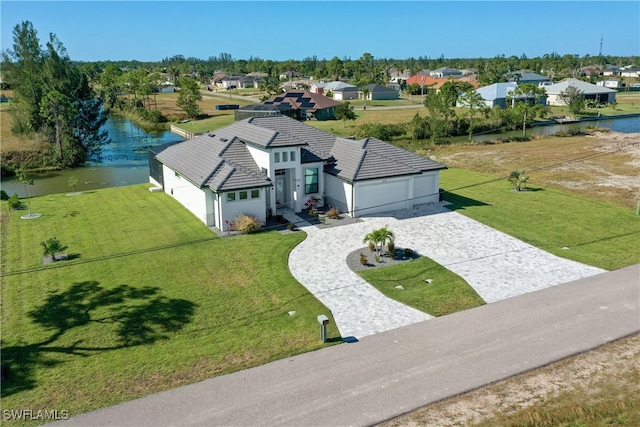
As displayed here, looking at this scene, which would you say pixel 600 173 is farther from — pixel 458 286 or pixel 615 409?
pixel 615 409

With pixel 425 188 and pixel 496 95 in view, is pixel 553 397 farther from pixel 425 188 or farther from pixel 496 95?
pixel 496 95

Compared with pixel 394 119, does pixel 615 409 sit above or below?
below

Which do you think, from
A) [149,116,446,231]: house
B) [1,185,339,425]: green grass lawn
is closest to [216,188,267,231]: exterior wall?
[149,116,446,231]: house

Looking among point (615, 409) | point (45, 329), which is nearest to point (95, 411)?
point (45, 329)

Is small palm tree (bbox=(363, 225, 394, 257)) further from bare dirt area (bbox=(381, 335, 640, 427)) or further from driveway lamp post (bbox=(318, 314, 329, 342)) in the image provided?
bare dirt area (bbox=(381, 335, 640, 427))

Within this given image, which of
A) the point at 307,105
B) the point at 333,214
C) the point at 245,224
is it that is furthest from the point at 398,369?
the point at 307,105

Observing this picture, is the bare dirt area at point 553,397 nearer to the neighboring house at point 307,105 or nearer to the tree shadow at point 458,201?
the tree shadow at point 458,201
